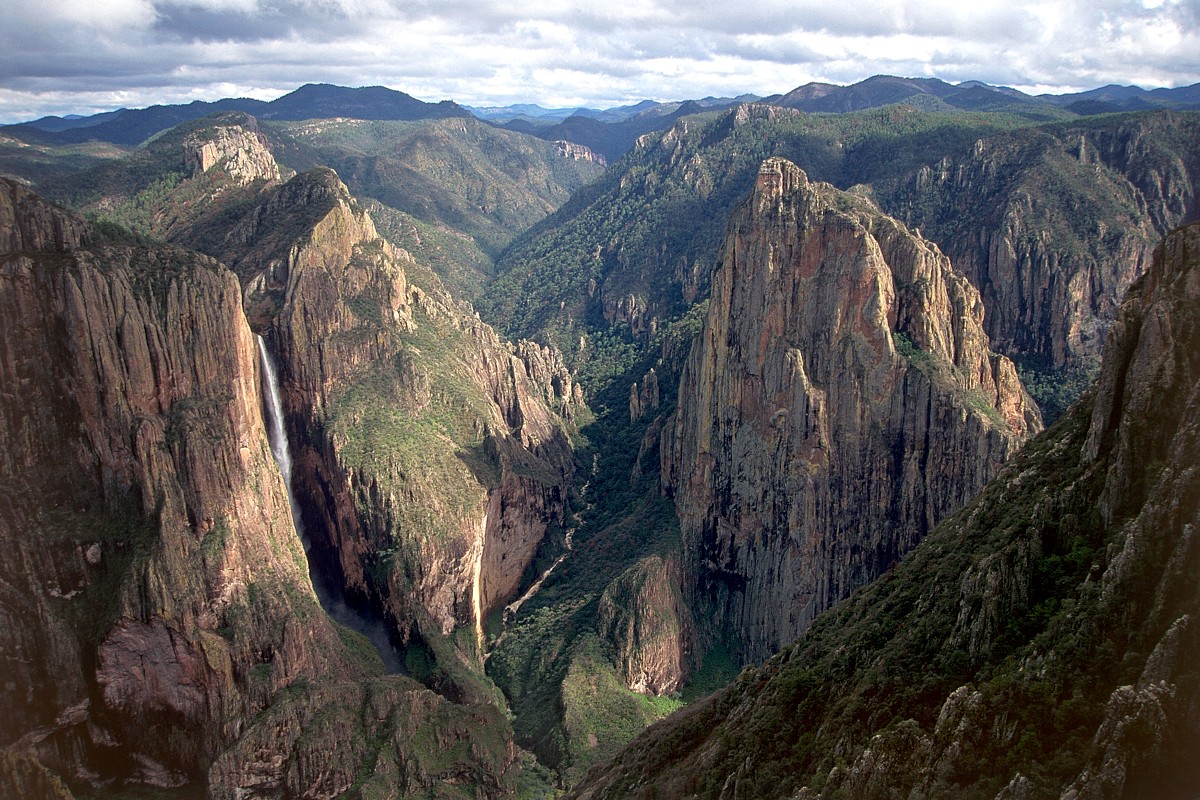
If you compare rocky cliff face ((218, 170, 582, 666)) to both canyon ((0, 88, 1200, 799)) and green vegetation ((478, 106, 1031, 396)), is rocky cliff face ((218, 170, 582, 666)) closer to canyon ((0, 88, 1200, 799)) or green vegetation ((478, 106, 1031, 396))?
canyon ((0, 88, 1200, 799))

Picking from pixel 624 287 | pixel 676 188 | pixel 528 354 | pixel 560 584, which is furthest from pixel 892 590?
pixel 676 188

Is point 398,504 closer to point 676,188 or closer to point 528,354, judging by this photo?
point 528,354

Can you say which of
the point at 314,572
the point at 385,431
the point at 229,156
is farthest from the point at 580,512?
the point at 229,156

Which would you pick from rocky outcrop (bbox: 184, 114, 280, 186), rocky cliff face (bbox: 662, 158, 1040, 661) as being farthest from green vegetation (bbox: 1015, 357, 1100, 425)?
rocky outcrop (bbox: 184, 114, 280, 186)

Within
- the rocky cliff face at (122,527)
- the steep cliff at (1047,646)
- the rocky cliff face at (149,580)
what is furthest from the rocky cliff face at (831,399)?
the rocky cliff face at (122,527)

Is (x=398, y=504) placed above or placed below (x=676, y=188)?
below
